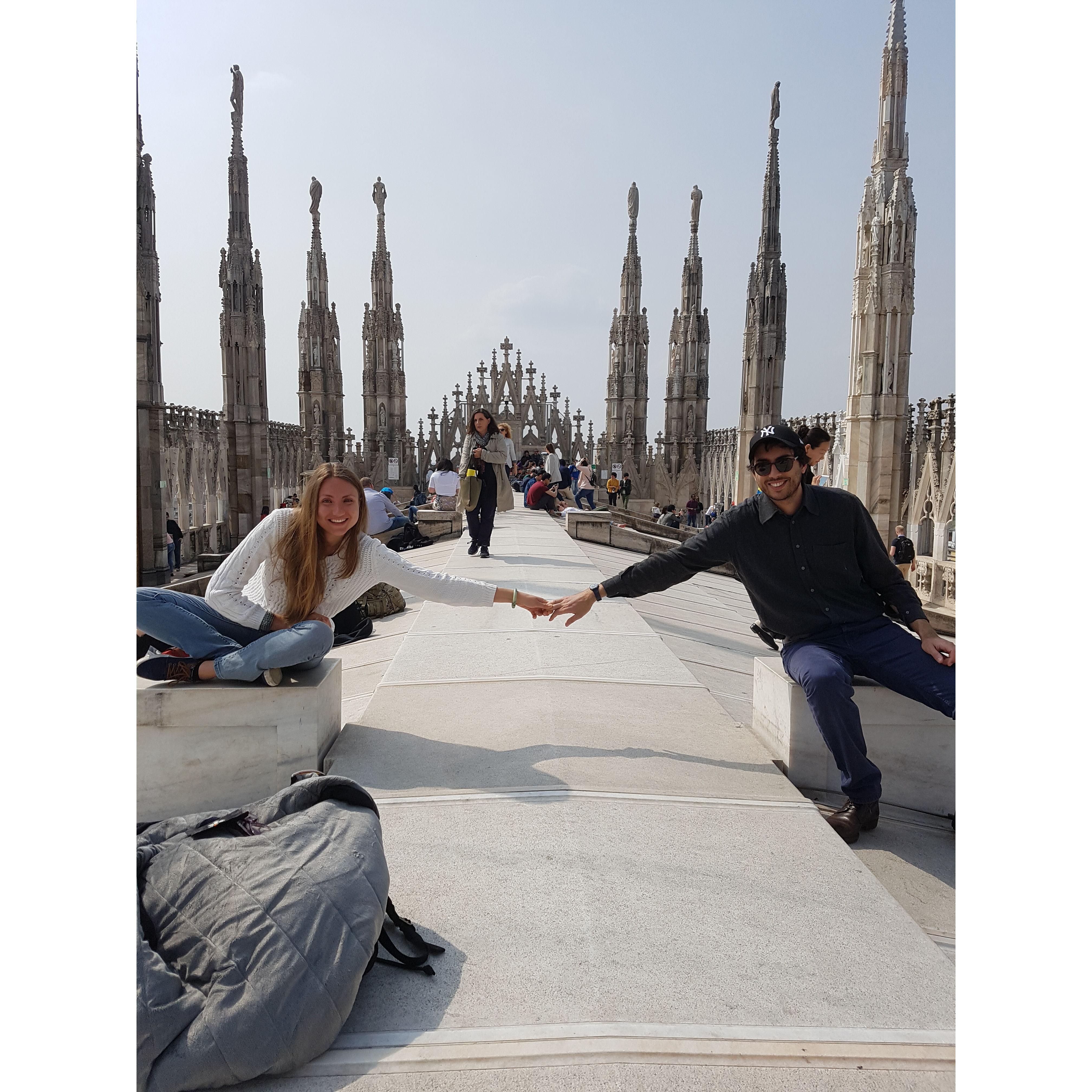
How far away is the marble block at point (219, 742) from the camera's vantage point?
2.95 m

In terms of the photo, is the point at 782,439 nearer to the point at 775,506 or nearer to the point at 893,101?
the point at 775,506

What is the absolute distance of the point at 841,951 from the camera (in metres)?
2.00

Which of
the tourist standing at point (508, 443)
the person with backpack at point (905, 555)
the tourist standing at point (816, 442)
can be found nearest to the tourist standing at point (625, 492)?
the person with backpack at point (905, 555)

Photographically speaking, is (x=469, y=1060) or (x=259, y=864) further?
(x=259, y=864)

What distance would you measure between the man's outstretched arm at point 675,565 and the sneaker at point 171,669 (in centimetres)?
145

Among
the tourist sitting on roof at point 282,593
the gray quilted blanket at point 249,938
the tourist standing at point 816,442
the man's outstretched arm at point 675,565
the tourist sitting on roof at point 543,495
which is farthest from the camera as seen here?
the tourist sitting on roof at point 543,495

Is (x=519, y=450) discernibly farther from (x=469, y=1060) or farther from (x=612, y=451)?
(x=469, y=1060)

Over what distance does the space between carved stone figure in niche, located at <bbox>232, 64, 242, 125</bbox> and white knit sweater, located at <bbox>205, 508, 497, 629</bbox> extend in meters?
22.9

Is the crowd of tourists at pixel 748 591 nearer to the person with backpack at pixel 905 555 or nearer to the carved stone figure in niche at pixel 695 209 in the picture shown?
the person with backpack at pixel 905 555

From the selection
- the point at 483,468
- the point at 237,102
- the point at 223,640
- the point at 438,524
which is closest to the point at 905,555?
the point at 438,524

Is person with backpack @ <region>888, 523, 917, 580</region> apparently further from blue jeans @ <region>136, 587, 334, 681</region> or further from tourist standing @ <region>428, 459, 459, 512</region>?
blue jeans @ <region>136, 587, 334, 681</region>
